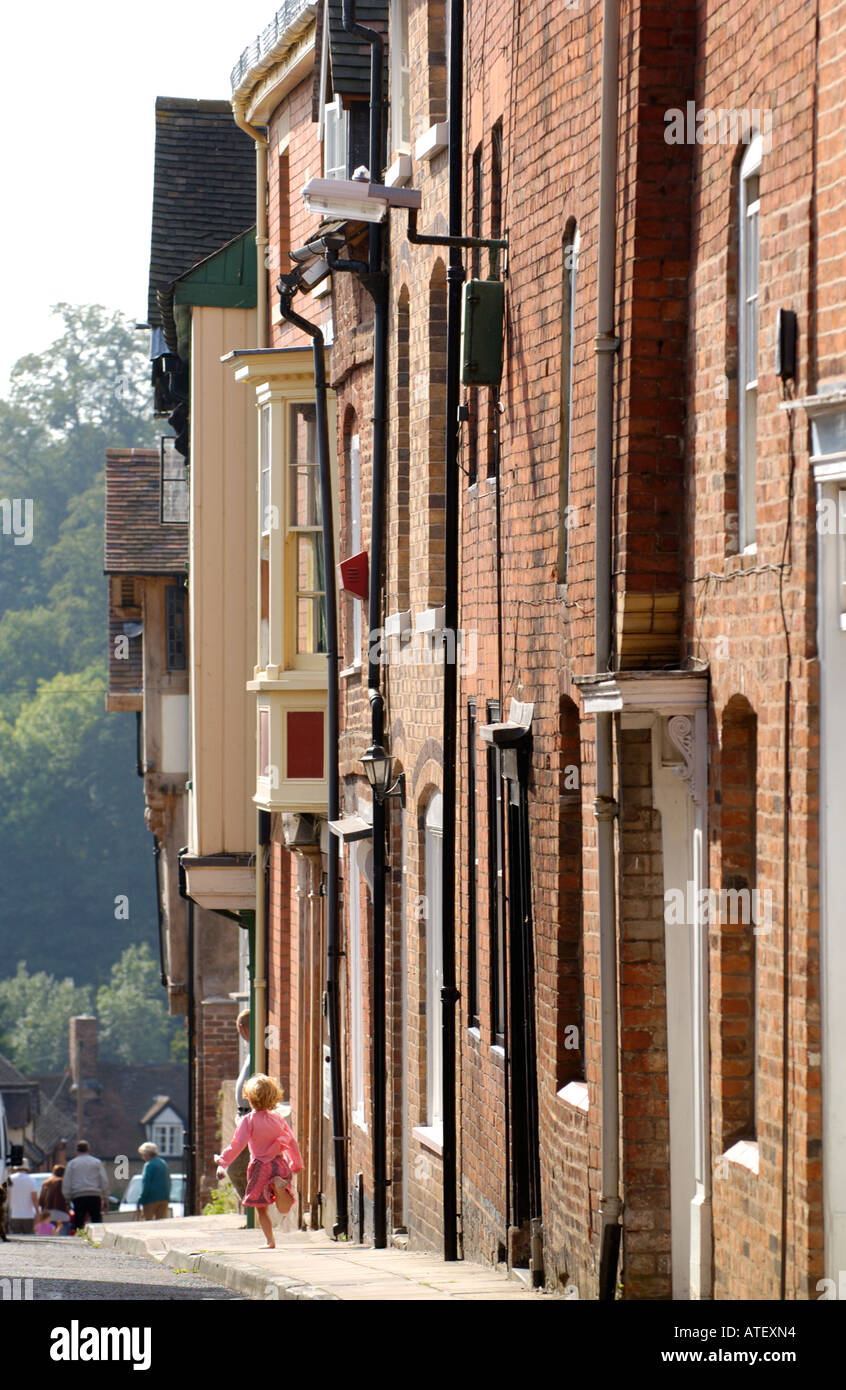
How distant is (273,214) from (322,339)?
326cm

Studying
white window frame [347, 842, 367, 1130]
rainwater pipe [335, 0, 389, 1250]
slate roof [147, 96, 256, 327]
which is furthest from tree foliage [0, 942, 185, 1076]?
rainwater pipe [335, 0, 389, 1250]

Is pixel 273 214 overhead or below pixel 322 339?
overhead

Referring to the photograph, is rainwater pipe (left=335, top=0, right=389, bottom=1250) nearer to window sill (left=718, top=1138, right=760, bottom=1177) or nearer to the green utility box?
the green utility box

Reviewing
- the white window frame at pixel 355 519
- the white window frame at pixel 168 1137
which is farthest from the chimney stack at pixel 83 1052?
the white window frame at pixel 355 519

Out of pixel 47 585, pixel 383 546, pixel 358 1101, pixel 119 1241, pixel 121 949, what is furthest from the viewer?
pixel 47 585

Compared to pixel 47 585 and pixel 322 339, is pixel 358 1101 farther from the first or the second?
pixel 47 585

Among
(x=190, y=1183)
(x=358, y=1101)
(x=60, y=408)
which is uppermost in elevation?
(x=60, y=408)

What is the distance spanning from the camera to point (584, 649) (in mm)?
9898

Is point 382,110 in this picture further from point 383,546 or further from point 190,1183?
point 190,1183

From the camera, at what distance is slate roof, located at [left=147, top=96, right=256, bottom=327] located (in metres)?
24.6

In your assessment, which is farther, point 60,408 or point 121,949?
point 60,408

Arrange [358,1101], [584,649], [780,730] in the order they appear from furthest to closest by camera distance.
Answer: [358,1101] → [584,649] → [780,730]

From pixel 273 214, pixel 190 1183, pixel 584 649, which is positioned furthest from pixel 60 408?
pixel 584 649

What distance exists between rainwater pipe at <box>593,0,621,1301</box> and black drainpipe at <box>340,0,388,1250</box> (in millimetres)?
5680
